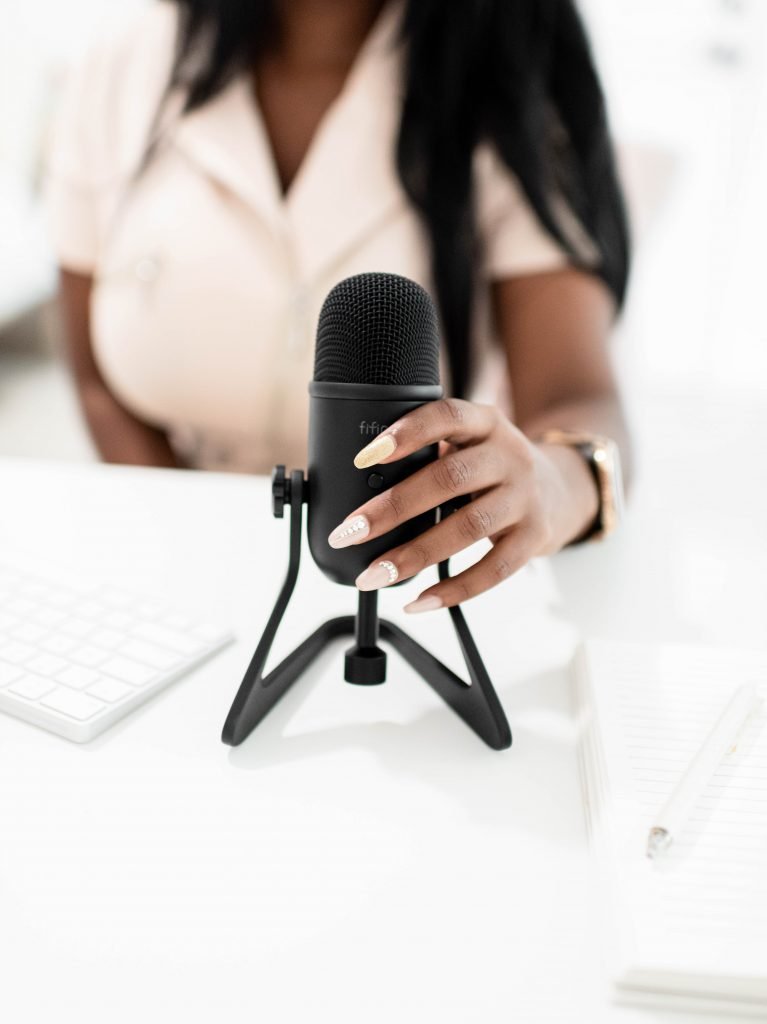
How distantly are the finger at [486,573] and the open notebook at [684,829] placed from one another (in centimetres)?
9

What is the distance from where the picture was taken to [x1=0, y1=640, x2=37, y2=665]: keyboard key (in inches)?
21.7

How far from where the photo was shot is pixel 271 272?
1.07 meters

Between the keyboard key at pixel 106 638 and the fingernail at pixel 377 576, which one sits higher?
the fingernail at pixel 377 576

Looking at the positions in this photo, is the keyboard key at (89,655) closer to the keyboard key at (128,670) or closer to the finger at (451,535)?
the keyboard key at (128,670)

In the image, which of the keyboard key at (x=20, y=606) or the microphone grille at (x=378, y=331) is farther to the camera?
the keyboard key at (x=20, y=606)

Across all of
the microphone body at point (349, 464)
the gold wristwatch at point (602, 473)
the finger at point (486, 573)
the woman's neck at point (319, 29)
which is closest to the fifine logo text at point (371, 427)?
the microphone body at point (349, 464)

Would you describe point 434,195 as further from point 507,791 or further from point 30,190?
point 30,190

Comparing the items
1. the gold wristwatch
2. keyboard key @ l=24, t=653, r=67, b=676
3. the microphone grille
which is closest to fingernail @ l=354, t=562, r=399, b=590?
the microphone grille

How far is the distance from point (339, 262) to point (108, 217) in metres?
0.36

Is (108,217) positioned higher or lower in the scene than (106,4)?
lower

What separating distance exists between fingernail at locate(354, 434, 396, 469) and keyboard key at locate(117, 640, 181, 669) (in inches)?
7.8

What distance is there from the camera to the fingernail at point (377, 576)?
1.59 feet

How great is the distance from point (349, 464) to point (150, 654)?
198 mm

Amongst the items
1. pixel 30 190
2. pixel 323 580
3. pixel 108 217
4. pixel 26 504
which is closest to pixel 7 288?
pixel 30 190
